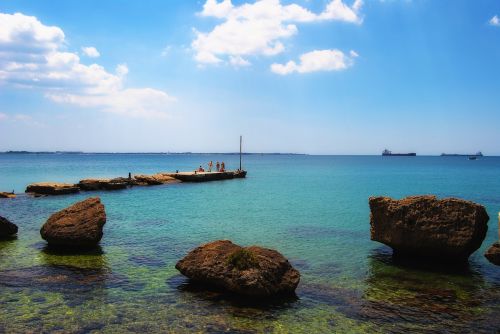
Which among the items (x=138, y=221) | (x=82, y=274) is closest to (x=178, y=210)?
(x=138, y=221)

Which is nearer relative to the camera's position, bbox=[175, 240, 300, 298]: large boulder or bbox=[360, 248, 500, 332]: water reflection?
bbox=[360, 248, 500, 332]: water reflection

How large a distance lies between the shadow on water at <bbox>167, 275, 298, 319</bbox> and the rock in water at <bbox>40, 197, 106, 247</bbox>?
26.4ft

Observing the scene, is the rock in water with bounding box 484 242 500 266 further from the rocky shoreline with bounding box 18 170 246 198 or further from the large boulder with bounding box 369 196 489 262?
the rocky shoreline with bounding box 18 170 246 198

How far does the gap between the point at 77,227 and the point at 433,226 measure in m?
18.0

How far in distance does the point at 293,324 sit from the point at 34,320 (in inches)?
313

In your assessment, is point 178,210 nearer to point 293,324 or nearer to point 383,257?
point 383,257

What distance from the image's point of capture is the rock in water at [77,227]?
21219 mm

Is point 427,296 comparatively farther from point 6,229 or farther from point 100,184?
point 100,184

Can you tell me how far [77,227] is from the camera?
70.6ft

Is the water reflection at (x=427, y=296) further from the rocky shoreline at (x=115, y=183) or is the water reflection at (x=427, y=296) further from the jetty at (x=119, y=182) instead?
the jetty at (x=119, y=182)

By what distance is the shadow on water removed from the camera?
1325 centimetres

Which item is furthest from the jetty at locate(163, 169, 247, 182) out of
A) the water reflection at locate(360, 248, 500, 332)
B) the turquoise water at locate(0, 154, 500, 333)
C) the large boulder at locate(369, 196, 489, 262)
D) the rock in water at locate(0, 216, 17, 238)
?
the water reflection at locate(360, 248, 500, 332)

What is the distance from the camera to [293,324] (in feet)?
40.9

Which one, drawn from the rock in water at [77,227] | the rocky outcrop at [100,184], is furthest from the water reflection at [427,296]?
the rocky outcrop at [100,184]
